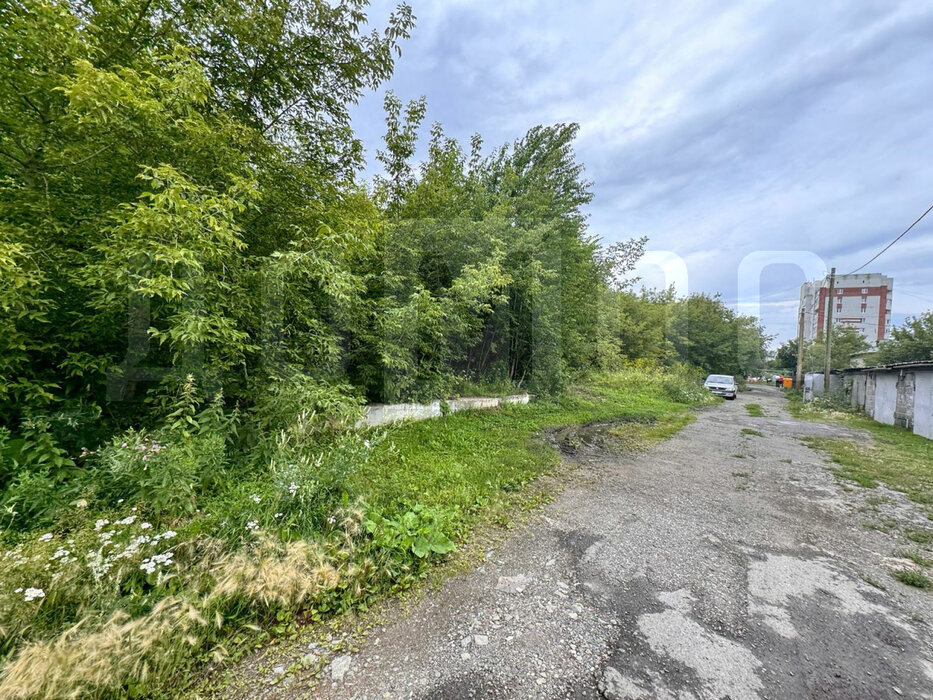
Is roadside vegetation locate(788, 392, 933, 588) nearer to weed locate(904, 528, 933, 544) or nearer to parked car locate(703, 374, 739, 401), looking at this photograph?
weed locate(904, 528, 933, 544)

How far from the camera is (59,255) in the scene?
2316 millimetres

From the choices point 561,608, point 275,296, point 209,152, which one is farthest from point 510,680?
point 209,152

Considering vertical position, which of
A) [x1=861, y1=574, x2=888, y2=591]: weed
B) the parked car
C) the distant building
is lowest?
the parked car

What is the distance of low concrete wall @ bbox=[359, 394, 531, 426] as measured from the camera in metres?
4.99

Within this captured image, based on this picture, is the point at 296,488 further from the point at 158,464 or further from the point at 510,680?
the point at 510,680

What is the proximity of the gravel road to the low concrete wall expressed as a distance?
2547mm

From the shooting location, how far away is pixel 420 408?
18.4 ft

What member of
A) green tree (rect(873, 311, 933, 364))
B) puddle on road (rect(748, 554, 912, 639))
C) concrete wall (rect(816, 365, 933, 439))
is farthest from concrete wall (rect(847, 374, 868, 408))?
puddle on road (rect(748, 554, 912, 639))

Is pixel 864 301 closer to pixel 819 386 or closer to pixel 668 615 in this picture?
pixel 819 386

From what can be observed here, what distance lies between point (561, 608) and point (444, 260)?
215 inches

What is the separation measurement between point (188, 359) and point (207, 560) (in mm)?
1663

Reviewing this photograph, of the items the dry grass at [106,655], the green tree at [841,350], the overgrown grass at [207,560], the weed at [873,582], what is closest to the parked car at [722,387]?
the green tree at [841,350]

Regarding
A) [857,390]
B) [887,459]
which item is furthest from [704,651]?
[857,390]

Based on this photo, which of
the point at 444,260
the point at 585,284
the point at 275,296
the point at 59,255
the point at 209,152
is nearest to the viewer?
the point at 59,255
